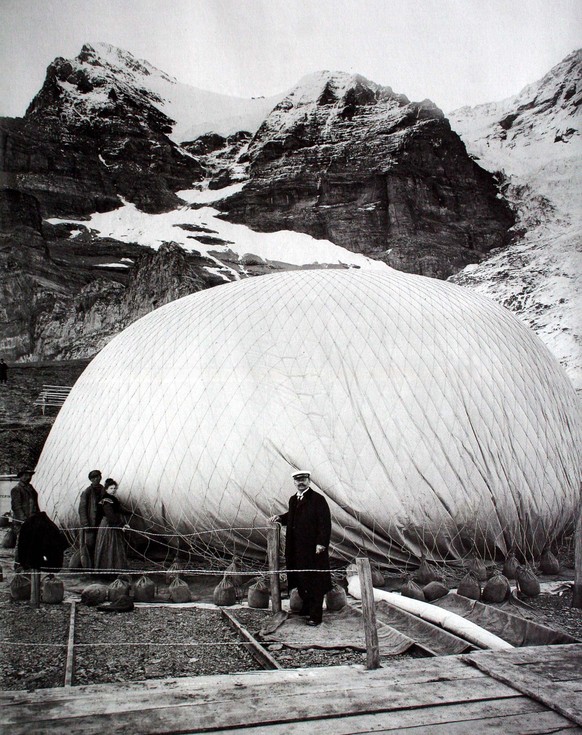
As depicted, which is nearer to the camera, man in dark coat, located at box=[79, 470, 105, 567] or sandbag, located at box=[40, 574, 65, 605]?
sandbag, located at box=[40, 574, 65, 605]

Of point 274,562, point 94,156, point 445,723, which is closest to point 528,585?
point 274,562

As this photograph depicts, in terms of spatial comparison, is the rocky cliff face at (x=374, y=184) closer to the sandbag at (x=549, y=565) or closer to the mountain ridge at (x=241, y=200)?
the mountain ridge at (x=241, y=200)

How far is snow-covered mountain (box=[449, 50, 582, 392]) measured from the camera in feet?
51.8

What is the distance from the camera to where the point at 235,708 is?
2.62 metres

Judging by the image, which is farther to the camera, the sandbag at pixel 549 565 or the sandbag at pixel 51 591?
the sandbag at pixel 549 565

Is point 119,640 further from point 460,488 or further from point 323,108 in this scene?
point 323,108

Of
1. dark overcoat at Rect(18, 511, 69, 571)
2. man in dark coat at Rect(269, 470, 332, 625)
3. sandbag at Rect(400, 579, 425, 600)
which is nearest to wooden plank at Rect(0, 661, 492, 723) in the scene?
man in dark coat at Rect(269, 470, 332, 625)

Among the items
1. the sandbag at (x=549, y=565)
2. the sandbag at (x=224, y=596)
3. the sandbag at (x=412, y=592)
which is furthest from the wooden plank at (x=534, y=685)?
the sandbag at (x=549, y=565)

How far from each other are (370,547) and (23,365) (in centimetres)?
1944

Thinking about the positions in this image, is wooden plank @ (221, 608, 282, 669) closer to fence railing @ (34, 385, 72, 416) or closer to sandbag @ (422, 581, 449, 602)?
sandbag @ (422, 581, 449, 602)

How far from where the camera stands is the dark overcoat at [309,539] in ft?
15.5

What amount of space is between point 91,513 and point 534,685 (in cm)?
527

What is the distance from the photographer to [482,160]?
2230 cm

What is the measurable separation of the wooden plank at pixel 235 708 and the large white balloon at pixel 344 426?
4.05 m
